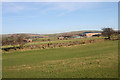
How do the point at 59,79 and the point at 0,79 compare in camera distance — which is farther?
the point at 0,79

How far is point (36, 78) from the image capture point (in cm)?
1161

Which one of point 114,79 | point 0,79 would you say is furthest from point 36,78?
Answer: point 114,79

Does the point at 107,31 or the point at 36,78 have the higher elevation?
the point at 107,31

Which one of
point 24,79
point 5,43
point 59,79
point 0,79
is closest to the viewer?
point 59,79

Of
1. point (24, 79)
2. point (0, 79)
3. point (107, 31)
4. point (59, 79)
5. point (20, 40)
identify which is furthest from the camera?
point (107, 31)

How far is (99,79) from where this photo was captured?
10.0m

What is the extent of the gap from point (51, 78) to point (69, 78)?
136 centimetres

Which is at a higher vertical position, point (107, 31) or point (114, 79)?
point (107, 31)

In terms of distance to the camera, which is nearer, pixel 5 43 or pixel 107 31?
pixel 5 43

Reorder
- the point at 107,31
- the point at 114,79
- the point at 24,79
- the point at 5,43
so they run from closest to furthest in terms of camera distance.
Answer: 1. the point at 114,79
2. the point at 24,79
3. the point at 5,43
4. the point at 107,31

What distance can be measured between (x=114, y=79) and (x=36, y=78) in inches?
221

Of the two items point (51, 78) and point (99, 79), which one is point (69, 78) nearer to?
point (51, 78)

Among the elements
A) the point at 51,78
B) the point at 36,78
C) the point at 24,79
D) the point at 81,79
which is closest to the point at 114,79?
the point at 81,79

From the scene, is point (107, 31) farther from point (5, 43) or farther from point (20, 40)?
point (5, 43)
